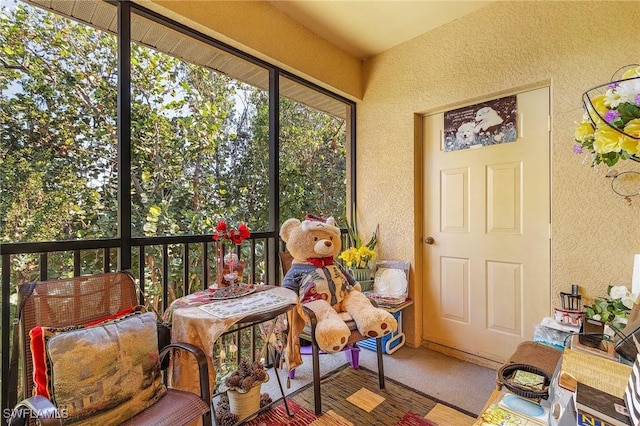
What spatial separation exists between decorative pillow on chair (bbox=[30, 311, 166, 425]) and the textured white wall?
2128 millimetres

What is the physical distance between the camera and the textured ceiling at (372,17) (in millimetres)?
2164

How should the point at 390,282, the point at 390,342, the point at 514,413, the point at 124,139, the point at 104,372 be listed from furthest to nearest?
1. the point at 390,282
2. the point at 390,342
3. the point at 124,139
4. the point at 104,372
5. the point at 514,413

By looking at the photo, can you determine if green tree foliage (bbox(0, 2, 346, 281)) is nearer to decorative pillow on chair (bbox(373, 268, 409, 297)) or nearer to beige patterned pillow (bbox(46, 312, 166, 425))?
beige patterned pillow (bbox(46, 312, 166, 425))

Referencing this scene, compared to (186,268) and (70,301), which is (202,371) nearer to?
(70,301)

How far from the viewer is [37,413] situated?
2.91ft

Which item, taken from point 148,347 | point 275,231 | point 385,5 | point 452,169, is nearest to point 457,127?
point 452,169

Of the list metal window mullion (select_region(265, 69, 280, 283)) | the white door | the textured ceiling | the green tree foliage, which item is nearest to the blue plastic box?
the white door

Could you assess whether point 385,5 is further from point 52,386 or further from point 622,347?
point 52,386

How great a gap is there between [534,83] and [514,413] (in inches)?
84.6

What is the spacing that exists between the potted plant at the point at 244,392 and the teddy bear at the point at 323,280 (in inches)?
19.9

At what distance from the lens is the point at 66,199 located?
161 centimetres

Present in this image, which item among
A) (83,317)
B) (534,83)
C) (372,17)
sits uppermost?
(372,17)

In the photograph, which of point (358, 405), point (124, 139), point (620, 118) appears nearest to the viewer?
point (620, 118)

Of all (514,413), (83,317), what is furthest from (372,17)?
(83,317)
